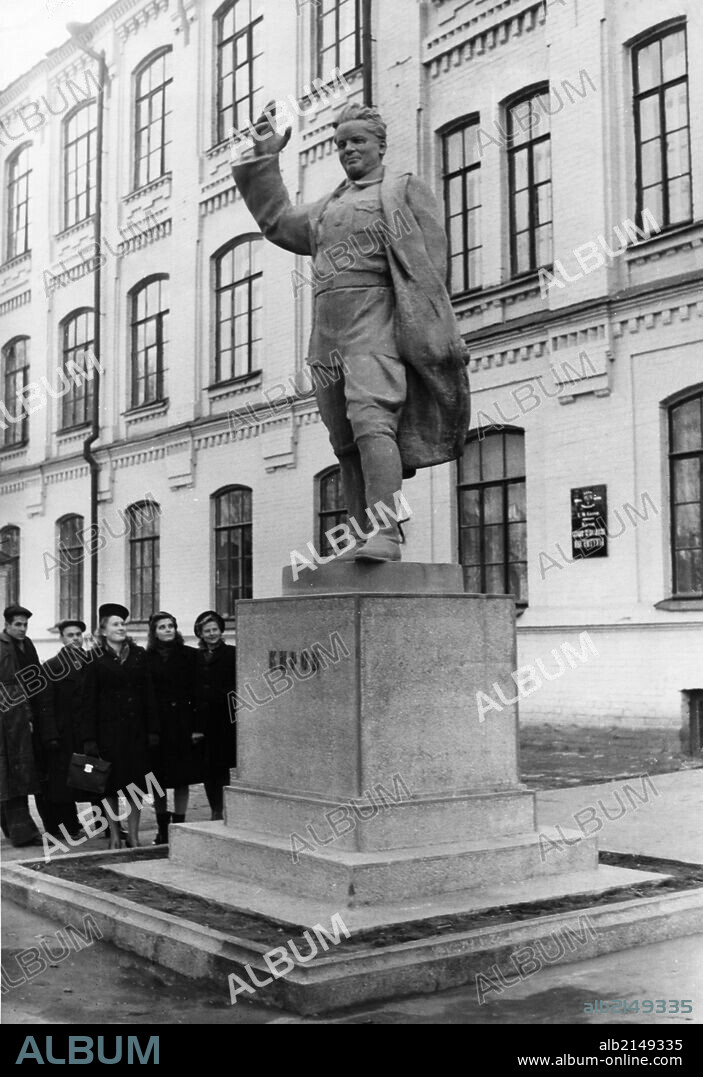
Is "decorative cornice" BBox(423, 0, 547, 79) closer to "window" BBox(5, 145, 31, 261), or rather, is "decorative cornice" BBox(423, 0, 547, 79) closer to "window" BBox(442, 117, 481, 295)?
"window" BBox(442, 117, 481, 295)

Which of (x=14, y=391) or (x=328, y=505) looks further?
(x=14, y=391)

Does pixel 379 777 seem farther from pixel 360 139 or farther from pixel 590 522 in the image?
pixel 590 522

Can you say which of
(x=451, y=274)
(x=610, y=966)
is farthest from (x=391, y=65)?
(x=610, y=966)

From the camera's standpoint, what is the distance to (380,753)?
19.1 ft

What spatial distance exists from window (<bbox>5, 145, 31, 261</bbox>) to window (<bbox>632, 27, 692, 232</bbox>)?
15.9m

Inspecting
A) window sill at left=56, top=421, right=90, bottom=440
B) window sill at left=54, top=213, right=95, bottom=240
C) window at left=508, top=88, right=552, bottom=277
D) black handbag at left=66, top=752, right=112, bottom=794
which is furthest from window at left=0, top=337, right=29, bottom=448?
black handbag at left=66, top=752, right=112, bottom=794

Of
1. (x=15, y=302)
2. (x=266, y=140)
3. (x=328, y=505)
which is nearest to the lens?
(x=266, y=140)

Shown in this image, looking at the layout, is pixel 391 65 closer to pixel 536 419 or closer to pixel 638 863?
pixel 536 419

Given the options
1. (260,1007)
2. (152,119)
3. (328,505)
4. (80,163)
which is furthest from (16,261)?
(260,1007)

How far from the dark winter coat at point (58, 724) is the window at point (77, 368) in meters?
16.2

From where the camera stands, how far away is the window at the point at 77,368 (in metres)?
24.6

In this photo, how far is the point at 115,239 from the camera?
23781mm

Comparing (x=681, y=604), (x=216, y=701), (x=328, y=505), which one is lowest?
(x=216, y=701)

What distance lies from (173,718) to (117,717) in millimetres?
439
